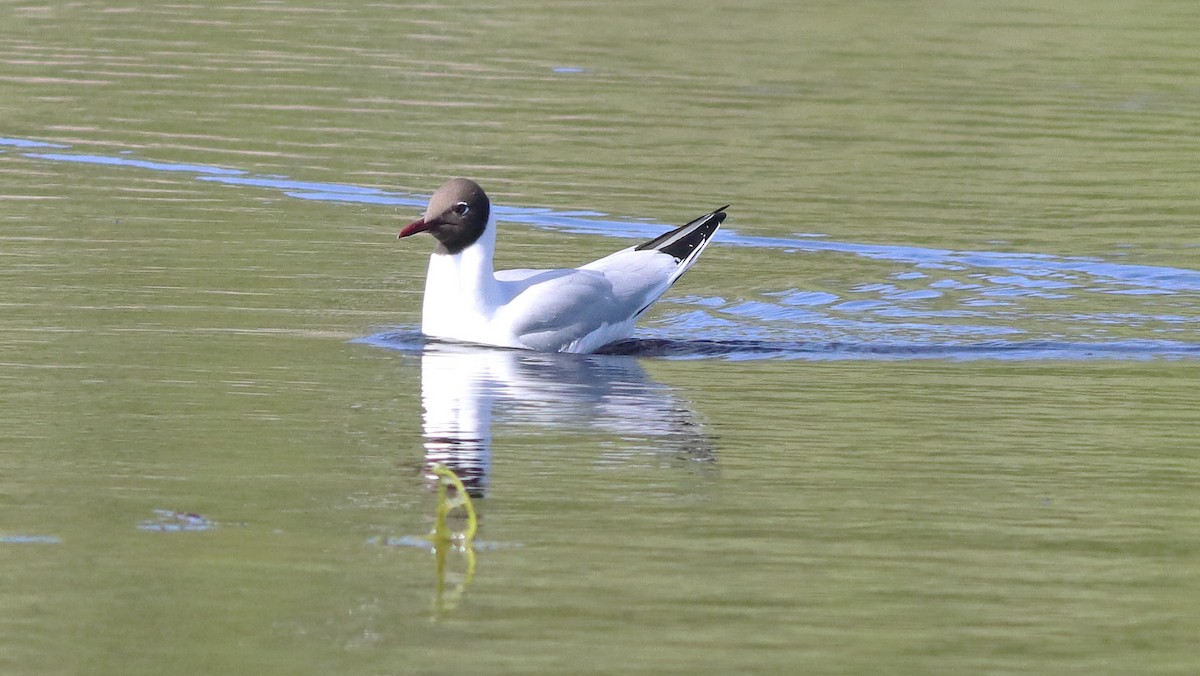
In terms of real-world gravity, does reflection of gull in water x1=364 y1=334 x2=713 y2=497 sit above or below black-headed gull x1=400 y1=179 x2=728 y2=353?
below

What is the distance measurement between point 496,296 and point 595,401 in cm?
160

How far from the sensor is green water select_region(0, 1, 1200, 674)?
18.9 feet

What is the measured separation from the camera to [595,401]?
9172mm

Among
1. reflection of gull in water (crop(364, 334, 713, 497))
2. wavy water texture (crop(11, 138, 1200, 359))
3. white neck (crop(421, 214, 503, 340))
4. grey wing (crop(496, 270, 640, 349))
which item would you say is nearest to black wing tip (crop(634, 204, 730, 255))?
wavy water texture (crop(11, 138, 1200, 359))

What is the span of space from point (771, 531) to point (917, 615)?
3.18ft

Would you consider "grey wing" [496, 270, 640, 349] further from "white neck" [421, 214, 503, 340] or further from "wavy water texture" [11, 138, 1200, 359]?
"wavy water texture" [11, 138, 1200, 359]

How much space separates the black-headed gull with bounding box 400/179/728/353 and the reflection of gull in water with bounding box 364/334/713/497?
0.10m

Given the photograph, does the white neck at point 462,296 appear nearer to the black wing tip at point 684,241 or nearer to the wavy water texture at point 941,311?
the wavy water texture at point 941,311

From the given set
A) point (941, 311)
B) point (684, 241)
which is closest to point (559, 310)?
point (684, 241)

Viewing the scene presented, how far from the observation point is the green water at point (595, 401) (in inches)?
227

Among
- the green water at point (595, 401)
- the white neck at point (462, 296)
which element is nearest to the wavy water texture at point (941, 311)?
the green water at point (595, 401)

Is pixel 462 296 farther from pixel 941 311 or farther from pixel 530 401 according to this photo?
pixel 941 311

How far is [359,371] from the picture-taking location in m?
9.66

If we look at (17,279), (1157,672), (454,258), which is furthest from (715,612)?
(17,279)
